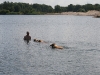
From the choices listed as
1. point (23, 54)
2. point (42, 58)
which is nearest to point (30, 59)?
point (42, 58)

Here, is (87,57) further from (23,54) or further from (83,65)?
(23,54)

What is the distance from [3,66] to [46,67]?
4.36m

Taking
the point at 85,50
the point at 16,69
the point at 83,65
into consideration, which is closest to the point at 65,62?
the point at 83,65

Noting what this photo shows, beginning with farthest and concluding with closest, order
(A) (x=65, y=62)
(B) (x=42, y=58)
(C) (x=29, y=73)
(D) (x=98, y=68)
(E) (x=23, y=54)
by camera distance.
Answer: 1. (E) (x=23, y=54)
2. (B) (x=42, y=58)
3. (A) (x=65, y=62)
4. (D) (x=98, y=68)
5. (C) (x=29, y=73)

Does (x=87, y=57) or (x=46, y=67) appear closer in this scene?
(x=46, y=67)

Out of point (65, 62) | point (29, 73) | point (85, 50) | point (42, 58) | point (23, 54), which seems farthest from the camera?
point (85, 50)

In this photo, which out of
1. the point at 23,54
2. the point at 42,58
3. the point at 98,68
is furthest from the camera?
the point at 23,54

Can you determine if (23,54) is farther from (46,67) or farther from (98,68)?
(98,68)

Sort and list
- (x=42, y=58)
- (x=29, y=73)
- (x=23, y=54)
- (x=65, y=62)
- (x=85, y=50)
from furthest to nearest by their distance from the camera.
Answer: (x=85, y=50)
(x=23, y=54)
(x=42, y=58)
(x=65, y=62)
(x=29, y=73)

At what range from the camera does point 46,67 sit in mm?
30547

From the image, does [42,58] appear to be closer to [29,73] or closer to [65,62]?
[65,62]

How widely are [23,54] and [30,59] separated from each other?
3.93m

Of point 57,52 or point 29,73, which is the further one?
point 57,52

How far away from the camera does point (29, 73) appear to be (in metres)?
28.1
